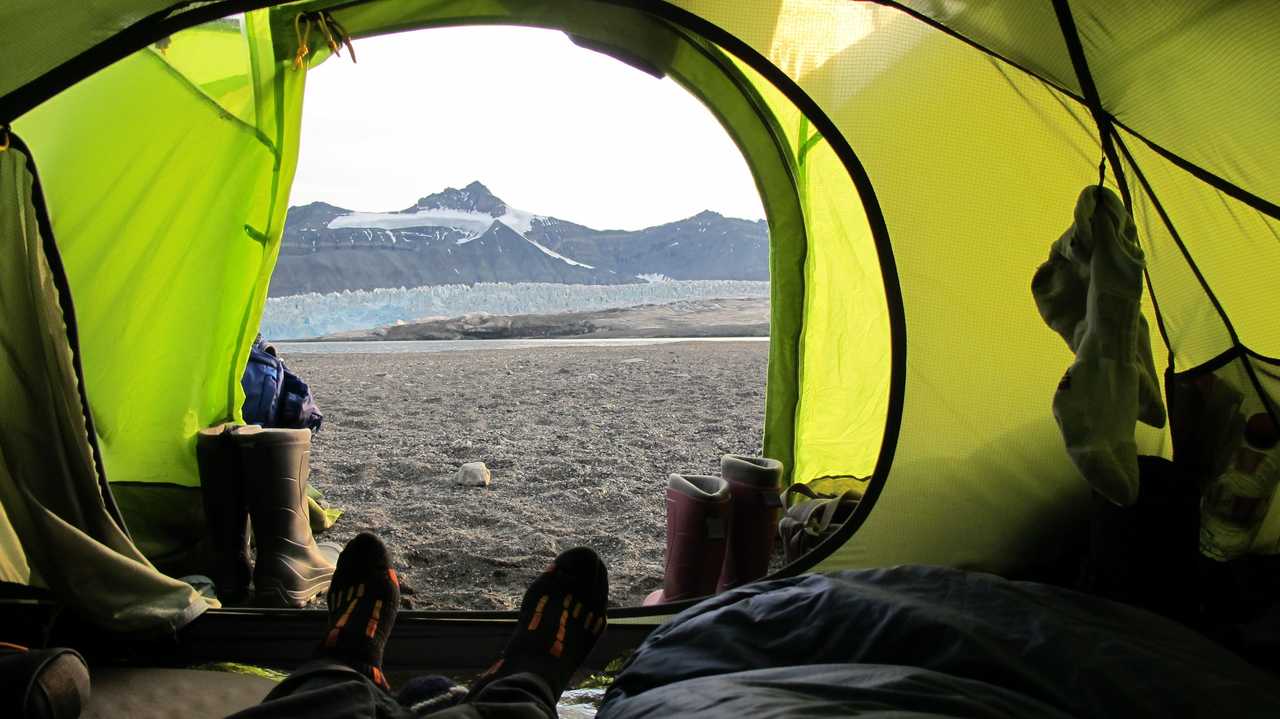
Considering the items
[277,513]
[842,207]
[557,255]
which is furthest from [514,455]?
[557,255]

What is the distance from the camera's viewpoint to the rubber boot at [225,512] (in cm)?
187

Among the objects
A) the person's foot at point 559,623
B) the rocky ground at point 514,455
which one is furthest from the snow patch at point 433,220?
the person's foot at point 559,623

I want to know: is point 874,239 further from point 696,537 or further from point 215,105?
point 215,105

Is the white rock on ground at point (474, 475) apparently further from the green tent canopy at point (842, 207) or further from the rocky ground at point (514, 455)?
the green tent canopy at point (842, 207)

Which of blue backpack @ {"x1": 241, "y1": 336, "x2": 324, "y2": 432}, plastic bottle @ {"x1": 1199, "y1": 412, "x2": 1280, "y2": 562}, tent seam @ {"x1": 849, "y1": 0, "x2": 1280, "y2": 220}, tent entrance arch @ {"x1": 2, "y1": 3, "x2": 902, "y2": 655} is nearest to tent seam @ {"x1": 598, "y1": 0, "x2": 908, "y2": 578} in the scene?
tent entrance arch @ {"x1": 2, "y1": 3, "x2": 902, "y2": 655}

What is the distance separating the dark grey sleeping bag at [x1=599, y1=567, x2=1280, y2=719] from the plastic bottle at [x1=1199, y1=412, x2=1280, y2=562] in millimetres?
299

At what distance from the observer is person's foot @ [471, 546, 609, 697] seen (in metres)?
1.20

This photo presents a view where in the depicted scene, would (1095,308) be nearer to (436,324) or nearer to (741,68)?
(741,68)

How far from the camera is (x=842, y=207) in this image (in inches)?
81.0

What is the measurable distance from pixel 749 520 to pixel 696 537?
0.15 metres

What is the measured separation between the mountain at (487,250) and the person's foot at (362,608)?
1903 cm

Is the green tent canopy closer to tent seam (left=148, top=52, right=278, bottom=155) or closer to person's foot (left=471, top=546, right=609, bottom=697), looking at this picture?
tent seam (left=148, top=52, right=278, bottom=155)

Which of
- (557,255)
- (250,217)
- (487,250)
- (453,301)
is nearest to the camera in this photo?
(250,217)

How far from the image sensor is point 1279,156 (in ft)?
Result: 3.70
